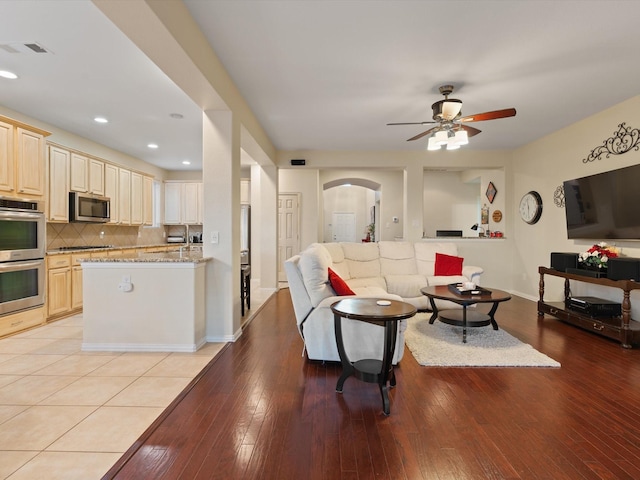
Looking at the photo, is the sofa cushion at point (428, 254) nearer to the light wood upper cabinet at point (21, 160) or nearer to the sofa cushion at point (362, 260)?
the sofa cushion at point (362, 260)

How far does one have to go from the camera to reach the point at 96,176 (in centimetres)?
548

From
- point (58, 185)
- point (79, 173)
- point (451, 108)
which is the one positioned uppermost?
point (451, 108)

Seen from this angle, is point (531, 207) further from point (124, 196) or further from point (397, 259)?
point (124, 196)

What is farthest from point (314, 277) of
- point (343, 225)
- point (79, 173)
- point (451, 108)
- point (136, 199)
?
point (343, 225)

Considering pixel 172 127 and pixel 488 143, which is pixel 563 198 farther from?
pixel 172 127

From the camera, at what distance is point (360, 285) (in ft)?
14.7

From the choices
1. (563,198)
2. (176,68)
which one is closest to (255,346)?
(176,68)

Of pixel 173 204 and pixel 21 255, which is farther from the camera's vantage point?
pixel 173 204

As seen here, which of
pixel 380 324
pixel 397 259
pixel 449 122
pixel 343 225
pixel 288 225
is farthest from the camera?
pixel 343 225

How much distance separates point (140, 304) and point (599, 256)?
5059 millimetres

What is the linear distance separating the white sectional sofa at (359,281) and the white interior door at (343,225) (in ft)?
21.7

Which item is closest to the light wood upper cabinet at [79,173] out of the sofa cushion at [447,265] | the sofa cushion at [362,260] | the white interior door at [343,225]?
the sofa cushion at [362,260]

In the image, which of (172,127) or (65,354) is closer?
(65,354)

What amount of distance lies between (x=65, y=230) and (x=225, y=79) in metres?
3.86
